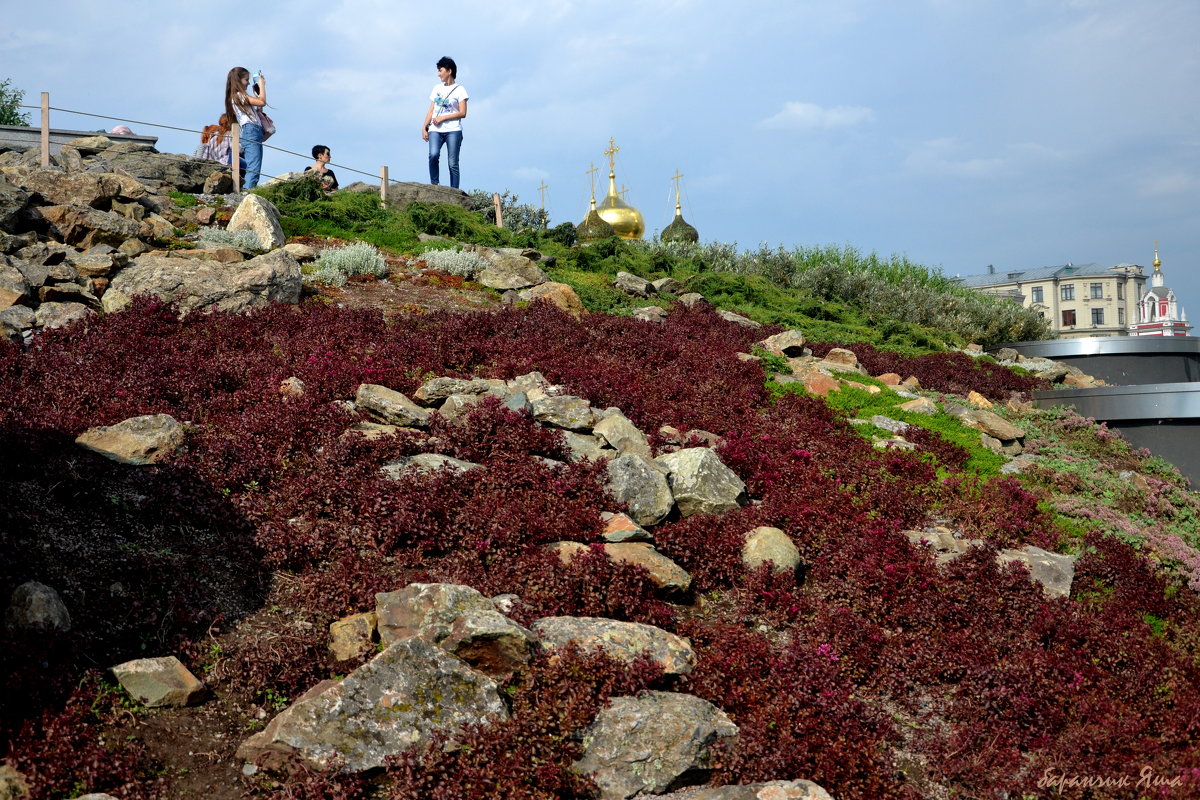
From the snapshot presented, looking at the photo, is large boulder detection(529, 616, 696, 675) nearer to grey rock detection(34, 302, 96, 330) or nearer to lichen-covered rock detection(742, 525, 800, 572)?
lichen-covered rock detection(742, 525, 800, 572)

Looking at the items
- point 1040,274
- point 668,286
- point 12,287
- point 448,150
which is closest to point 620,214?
point 448,150

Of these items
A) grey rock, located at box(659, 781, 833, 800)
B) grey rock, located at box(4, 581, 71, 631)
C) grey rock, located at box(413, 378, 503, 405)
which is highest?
grey rock, located at box(413, 378, 503, 405)

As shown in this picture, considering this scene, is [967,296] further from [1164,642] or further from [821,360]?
[1164,642]

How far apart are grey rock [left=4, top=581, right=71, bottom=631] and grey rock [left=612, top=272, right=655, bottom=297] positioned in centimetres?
→ 1539

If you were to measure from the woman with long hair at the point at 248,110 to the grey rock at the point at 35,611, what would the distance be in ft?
67.7

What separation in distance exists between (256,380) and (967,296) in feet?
97.4

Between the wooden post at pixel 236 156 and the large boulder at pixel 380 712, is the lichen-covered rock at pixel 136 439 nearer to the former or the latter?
the large boulder at pixel 380 712

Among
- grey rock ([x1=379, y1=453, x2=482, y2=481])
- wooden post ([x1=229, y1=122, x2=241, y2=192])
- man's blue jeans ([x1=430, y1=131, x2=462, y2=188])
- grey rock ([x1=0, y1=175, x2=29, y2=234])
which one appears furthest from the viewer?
man's blue jeans ([x1=430, y1=131, x2=462, y2=188])

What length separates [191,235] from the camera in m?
17.3

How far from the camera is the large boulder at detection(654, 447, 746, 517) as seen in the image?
849 cm

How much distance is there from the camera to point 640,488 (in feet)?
Result: 27.0

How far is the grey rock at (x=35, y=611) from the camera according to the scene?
522cm

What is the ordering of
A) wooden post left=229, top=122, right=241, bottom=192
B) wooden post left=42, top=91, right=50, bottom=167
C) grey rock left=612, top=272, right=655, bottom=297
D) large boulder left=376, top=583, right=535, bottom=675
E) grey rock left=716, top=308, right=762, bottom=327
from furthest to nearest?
wooden post left=229, top=122, right=241, bottom=192, wooden post left=42, top=91, right=50, bottom=167, grey rock left=612, top=272, right=655, bottom=297, grey rock left=716, top=308, right=762, bottom=327, large boulder left=376, top=583, right=535, bottom=675

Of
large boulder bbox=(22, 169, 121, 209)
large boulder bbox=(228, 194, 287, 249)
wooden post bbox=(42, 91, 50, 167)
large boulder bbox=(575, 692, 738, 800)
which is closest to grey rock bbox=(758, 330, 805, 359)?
large boulder bbox=(228, 194, 287, 249)
